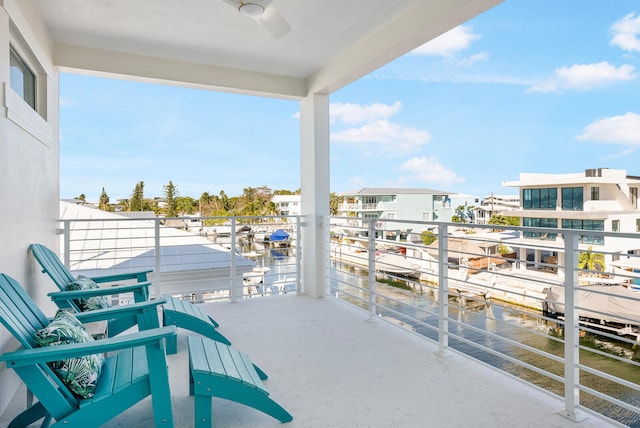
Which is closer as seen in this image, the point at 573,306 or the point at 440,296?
the point at 573,306

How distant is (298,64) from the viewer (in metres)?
4.78

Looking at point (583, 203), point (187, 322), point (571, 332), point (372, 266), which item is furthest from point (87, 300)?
point (583, 203)

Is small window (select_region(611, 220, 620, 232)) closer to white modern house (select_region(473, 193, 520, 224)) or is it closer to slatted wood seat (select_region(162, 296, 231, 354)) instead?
white modern house (select_region(473, 193, 520, 224))

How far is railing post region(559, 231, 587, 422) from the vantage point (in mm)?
2299

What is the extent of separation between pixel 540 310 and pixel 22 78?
33.2 feet

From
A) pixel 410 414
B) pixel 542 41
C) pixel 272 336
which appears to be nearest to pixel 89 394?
pixel 410 414

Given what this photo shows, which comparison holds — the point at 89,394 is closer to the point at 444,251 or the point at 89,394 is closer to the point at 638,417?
the point at 444,251

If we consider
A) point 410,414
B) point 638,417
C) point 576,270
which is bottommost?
point 638,417

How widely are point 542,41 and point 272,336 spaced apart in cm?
3470

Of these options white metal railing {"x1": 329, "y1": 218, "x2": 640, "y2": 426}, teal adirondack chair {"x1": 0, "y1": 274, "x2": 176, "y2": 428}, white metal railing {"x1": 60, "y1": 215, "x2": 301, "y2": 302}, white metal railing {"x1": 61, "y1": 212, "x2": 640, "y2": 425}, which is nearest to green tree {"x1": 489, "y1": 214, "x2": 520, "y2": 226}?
white metal railing {"x1": 329, "y1": 218, "x2": 640, "y2": 426}

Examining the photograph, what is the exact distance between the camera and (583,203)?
14891 mm

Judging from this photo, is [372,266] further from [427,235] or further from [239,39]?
[239,39]

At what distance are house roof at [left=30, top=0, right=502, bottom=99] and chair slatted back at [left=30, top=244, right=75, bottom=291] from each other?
6.01ft

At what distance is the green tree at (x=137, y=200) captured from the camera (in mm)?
22423
